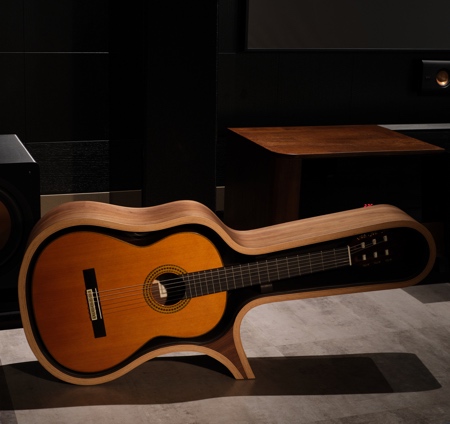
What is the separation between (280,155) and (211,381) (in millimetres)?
1021

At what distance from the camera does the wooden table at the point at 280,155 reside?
10.2 feet

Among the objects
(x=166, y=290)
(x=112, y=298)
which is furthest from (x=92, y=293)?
(x=166, y=290)

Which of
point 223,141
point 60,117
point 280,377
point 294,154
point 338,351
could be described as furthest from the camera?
point 223,141

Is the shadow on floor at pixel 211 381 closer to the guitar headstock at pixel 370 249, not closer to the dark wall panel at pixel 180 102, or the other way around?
the guitar headstock at pixel 370 249

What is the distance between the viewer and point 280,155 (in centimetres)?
308

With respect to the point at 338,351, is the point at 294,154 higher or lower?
higher

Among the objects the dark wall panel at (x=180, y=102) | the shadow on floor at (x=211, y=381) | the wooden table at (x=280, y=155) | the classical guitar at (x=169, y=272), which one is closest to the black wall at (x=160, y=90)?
the dark wall panel at (x=180, y=102)

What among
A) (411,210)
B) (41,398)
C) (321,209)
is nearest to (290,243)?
(41,398)

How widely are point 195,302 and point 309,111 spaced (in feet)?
5.28

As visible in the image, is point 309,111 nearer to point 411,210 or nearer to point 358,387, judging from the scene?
point 411,210

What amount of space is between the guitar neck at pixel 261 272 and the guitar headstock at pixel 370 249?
0.02m

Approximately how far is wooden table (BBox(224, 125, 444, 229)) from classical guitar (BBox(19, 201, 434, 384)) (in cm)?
74

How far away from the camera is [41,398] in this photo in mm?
2240

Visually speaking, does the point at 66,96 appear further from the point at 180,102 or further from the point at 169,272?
the point at 169,272
